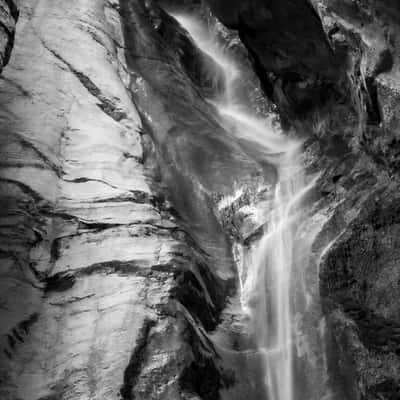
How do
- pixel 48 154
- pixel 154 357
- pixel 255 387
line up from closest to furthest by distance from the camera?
pixel 154 357
pixel 255 387
pixel 48 154

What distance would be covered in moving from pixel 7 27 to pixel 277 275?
4.36 meters

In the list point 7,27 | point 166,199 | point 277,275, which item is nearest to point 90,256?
point 166,199

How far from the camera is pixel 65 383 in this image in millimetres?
3547

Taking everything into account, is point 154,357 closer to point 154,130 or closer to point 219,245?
point 219,245

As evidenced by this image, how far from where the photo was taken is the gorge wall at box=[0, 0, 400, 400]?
12.6 ft

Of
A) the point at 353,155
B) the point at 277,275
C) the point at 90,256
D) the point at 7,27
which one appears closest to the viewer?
the point at 90,256

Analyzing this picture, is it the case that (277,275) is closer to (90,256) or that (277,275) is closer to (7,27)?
(90,256)

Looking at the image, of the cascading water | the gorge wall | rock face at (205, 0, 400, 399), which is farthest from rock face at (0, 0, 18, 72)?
the cascading water

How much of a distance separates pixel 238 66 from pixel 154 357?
624cm

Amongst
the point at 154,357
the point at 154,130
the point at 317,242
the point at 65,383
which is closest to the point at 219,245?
the point at 317,242

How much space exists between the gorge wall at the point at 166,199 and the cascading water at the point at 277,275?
0.19 meters

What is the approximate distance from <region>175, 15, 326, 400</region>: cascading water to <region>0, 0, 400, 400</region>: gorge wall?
0.19 m

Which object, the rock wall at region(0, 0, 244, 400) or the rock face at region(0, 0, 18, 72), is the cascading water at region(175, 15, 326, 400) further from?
the rock face at region(0, 0, 18, 72)

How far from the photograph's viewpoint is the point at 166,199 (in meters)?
5.29
